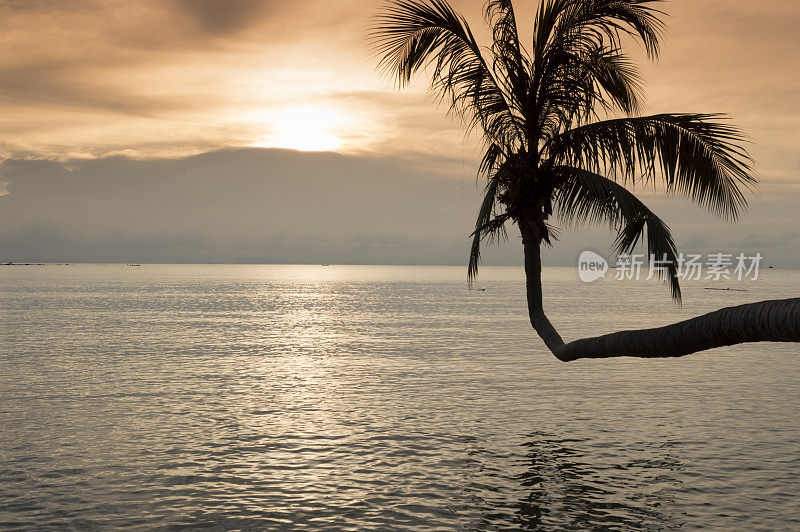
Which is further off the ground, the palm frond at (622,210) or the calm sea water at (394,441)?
the palm frond at (622,210)

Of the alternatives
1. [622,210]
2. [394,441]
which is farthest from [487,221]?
[394,441]

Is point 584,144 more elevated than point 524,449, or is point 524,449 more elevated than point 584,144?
point 584,144

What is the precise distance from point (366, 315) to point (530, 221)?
258 feet

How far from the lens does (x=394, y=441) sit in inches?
827

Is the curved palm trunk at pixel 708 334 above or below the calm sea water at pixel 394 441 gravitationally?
above

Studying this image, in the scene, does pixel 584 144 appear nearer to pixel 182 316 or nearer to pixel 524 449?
pixel 524 449

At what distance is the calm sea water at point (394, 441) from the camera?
14.6m

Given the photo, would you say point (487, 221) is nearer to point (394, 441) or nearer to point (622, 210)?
point (622, 210)

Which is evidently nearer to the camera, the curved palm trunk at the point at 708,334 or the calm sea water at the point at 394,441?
the curved palm trunk at the point at 708,334

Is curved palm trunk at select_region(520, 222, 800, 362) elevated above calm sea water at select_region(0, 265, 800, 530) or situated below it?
above

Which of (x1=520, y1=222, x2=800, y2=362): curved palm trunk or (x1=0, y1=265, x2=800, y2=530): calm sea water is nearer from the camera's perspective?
(x1=520, y1=222, x2=800, y2=362): curved palm trunk

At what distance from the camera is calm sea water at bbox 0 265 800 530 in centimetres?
1460

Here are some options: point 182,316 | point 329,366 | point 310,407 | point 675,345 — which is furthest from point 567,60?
point 182,316

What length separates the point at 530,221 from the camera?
37.6 ft
